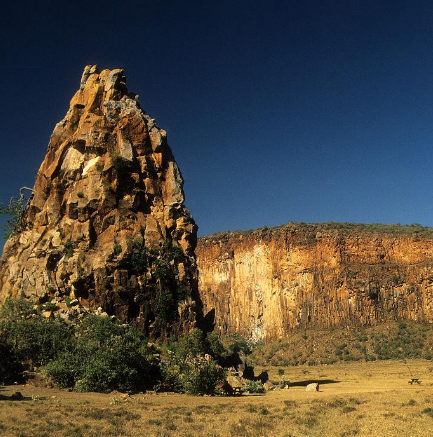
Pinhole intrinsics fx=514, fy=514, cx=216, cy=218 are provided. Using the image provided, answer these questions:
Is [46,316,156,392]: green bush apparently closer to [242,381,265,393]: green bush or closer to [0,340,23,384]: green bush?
[0,340,23,384]: green bush

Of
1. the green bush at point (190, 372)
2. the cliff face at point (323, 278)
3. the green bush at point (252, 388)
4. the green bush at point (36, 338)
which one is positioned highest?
the cliff face at point (323, 278)

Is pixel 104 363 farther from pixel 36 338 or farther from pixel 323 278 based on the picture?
pixel 323 278

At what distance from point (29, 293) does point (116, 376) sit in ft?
28.9

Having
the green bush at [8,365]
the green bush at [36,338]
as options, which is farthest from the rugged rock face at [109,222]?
the green bush at [8,365]

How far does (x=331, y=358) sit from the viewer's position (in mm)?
66188

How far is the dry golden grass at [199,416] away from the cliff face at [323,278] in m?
53.3

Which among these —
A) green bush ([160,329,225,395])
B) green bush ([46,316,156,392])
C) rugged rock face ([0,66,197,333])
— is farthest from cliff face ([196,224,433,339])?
green bush ([46,316,156,392])

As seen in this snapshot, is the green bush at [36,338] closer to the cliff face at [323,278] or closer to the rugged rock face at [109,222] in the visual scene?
the rugged rock face at [109,222]

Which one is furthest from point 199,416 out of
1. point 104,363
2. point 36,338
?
point 36,338

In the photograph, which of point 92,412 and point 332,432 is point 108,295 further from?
point 332,432

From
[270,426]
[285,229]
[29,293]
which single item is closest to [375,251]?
[285,229]

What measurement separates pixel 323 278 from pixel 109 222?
52.5m

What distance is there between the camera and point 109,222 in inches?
1237

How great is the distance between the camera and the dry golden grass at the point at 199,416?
571 inches
